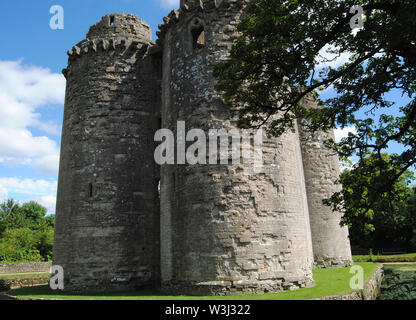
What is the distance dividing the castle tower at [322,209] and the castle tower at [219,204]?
7.71 metres

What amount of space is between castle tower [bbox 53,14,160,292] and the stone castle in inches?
1.8

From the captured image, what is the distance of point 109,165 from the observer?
15148 millimetres

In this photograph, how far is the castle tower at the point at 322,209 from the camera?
19547mm

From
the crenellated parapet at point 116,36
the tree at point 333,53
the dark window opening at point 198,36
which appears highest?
the crenellated parapet at point 116,36

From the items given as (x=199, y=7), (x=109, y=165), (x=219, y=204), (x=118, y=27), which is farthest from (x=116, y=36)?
(x=219, y=204)

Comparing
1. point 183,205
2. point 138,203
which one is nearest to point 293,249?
point 183,205

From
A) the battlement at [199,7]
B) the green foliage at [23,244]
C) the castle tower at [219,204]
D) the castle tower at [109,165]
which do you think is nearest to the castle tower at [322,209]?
the castle tower at [219,204]

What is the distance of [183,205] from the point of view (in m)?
12.1

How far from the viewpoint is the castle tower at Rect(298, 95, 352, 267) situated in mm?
19547

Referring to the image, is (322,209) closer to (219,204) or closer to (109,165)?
(219,204)

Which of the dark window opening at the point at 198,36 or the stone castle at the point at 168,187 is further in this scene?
the dark window opening at the point at 198,36

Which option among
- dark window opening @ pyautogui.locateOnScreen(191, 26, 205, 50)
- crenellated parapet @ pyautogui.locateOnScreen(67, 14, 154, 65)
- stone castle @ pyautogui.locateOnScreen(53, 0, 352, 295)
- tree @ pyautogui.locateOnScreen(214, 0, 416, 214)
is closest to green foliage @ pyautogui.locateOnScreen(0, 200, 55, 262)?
stone castle @ pyautogui.locateOnScreen(53, 0, 352, 295)

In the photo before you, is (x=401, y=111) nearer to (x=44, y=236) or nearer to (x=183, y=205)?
(x=183, y=205)

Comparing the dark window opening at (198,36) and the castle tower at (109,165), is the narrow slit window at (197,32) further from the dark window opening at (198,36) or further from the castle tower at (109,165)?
the castle tower at (109,165)
